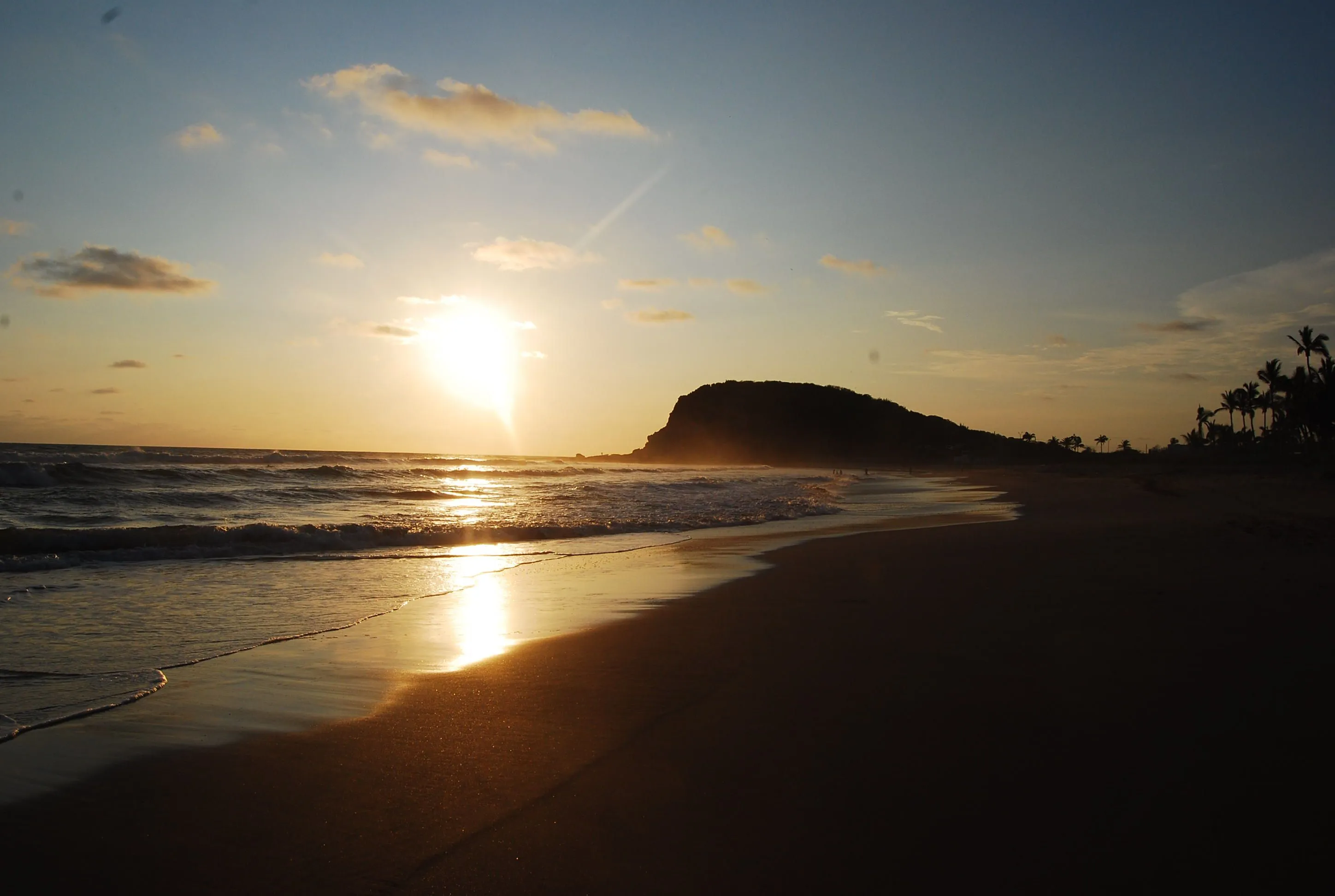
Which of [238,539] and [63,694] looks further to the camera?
[238,539]

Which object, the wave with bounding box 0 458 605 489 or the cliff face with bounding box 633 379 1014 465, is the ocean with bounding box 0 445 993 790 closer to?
the wave with bounding box 0 458 605 489

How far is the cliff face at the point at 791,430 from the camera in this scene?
155000 millimetres

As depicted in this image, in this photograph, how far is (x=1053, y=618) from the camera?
273 inches

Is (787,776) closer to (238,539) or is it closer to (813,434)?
(238,539)

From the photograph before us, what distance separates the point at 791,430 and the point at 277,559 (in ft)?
497

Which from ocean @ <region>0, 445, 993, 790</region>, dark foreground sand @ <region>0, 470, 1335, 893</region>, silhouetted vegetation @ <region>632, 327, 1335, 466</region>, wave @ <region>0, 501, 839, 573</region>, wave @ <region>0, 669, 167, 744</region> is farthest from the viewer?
silhouetted vegetation @ <region>632, 327, 1335, 466</region>

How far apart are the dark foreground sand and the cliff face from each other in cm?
14322

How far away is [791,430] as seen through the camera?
6319 inches

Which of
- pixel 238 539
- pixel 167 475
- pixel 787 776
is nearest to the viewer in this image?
pixel 787 776

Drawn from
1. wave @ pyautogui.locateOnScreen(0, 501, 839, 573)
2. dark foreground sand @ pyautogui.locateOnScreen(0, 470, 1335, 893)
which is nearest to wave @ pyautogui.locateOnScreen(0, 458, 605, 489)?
wave @ pyautogui.locateOnScreen(0, 501, 839, 573)

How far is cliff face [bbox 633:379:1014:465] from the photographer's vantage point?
155 meters

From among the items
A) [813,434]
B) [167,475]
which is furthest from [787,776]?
[813,434]

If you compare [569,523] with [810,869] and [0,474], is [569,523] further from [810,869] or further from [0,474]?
[0,474]

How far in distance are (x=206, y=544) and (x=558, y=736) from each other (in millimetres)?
11221
